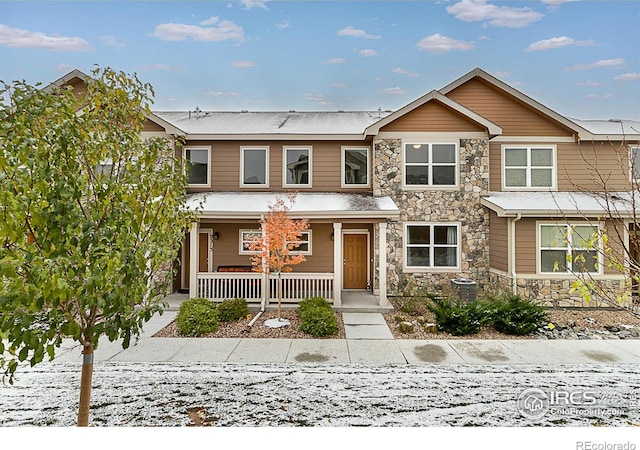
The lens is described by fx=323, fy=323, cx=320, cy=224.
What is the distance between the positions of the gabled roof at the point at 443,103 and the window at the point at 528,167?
1.42 metres

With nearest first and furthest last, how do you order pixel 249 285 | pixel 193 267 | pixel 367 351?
pixel 367 351 < pixel 193 267 < pixel 249 285

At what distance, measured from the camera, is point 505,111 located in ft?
36.1

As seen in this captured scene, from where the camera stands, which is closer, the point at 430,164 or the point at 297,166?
the point at 430,164

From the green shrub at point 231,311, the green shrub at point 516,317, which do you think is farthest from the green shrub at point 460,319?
the green shrub at point 231,311

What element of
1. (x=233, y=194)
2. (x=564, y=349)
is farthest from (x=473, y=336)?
(x=233, y=194)

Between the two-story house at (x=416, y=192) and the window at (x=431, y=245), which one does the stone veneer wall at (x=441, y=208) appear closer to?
the two-story house at (x=416, y=192)

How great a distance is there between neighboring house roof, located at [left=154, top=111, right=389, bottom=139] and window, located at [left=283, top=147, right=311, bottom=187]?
0.55 m

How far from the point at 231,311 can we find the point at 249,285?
61.3 inches

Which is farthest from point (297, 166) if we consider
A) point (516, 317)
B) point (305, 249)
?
point (516, 317)

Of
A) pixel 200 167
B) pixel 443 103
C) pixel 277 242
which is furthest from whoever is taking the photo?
pixel 200 167

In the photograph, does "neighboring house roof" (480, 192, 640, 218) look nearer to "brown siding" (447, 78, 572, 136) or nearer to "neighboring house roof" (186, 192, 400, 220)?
"brown siding" (447, 78, 572, 136)

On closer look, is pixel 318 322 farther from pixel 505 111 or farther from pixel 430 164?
pixel 505 111

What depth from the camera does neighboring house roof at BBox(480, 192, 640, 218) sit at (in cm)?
897

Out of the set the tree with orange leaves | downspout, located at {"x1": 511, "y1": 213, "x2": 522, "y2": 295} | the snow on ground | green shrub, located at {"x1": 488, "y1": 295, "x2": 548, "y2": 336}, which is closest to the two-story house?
downspout, located at {"x1": 511, "y1": 213, "x2": 522, "y2": 295}
